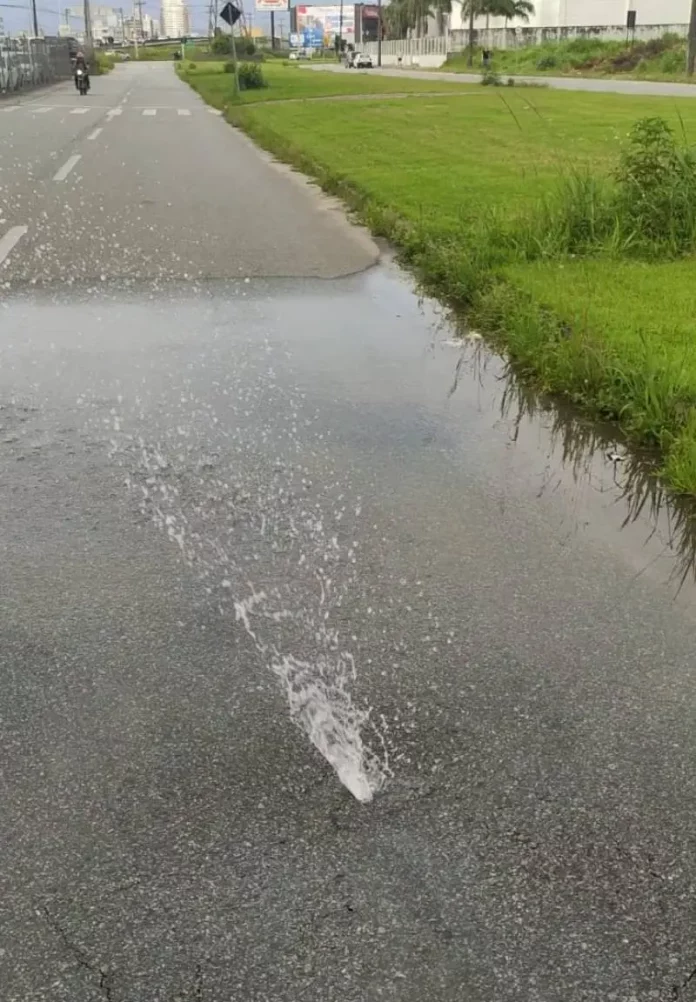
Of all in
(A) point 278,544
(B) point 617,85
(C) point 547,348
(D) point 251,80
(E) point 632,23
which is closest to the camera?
(A) point 278,544

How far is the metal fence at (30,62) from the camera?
127 ft

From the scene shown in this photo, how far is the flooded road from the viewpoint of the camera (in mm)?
2199

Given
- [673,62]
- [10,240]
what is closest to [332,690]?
[10,240]

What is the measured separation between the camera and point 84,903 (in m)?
2.29

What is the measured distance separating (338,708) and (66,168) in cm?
1514

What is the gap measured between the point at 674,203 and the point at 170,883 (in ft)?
26.8

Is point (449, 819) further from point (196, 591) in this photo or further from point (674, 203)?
point (674, 203)

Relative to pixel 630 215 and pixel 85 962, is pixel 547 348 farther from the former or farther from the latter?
pixel 85 962

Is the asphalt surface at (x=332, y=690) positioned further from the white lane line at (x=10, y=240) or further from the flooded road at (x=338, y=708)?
the white lane line at (x=10, y=240)

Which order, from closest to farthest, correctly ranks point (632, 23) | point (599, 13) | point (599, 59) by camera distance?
point (599, 59) < point (632, 23) < point (599, 13)

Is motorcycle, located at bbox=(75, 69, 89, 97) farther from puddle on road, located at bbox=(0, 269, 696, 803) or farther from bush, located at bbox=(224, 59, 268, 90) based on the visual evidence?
puddle on road, located at bbox=(0, 269, 696, 803)

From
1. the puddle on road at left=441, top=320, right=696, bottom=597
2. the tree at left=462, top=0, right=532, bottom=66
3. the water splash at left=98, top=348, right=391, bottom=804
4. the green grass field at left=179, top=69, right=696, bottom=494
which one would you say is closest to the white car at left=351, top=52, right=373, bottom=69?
the tree at left=462, top=0, right=532, bottom=66

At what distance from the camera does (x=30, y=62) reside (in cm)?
4447

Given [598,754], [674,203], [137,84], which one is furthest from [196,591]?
[137,84]
